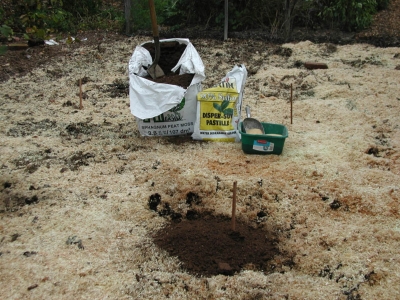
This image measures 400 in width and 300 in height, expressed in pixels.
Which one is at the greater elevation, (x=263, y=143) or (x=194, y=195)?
(x=263, y=143)

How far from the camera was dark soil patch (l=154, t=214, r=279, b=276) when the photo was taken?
210 cm

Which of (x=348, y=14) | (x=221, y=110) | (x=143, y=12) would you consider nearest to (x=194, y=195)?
(x=221, y=110)

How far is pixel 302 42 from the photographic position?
6.22 metres

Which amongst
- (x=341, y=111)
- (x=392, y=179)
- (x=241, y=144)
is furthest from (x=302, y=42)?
(x=392, y=179)

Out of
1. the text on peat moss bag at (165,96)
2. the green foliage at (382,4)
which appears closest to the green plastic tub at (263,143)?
the text on peat moss bag at (165,96)

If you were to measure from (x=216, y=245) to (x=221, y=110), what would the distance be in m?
1.42

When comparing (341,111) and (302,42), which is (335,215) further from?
(302,42)

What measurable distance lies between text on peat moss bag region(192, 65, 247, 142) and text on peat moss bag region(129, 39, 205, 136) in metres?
0.13

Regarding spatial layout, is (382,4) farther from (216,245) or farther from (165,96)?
(216,245)

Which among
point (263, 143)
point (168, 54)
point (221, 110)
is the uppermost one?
point (168, 54)

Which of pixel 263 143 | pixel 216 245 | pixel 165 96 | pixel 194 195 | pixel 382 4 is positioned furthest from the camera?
pixel 382 4

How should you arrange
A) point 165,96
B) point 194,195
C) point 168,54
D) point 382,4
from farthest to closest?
point 382,4
point 168,54
point 165,96
point 194,195

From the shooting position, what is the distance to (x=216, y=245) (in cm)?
222

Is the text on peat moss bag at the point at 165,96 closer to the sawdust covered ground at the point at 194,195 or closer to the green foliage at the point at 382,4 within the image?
the sawdust covered ground at the point at 194,195
